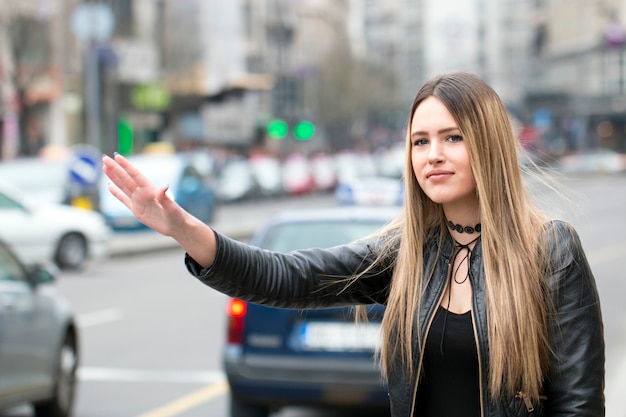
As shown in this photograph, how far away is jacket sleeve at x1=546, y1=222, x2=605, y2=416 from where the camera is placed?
99.0 inches

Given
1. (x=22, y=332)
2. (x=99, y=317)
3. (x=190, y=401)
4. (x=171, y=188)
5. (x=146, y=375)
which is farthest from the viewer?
(x=171, y=188)

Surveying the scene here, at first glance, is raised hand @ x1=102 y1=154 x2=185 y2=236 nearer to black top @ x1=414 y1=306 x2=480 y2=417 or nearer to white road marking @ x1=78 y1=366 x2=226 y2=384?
black top @ x1=414 y1=306 x2=480 y2=417

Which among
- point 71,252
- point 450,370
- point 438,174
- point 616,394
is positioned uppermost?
point 438,174

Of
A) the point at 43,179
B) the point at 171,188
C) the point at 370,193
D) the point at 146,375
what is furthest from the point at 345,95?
the point at 146,375

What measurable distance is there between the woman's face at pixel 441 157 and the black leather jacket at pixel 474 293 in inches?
5.8

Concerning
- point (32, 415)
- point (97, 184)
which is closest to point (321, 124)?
point (97, 184)

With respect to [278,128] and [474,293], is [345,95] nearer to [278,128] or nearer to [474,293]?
[278,128]

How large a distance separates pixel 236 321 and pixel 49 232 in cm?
1164

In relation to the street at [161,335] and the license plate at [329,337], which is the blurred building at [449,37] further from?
the license plate at [329,337]

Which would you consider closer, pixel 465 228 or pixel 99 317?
pixel 465 228

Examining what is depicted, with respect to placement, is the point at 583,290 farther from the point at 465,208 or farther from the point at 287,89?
the point at 287,89

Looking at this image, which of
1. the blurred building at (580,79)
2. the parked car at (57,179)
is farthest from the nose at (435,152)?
the blurred building at (580,79)

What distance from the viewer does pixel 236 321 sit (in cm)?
725

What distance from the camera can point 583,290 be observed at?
2551mm
